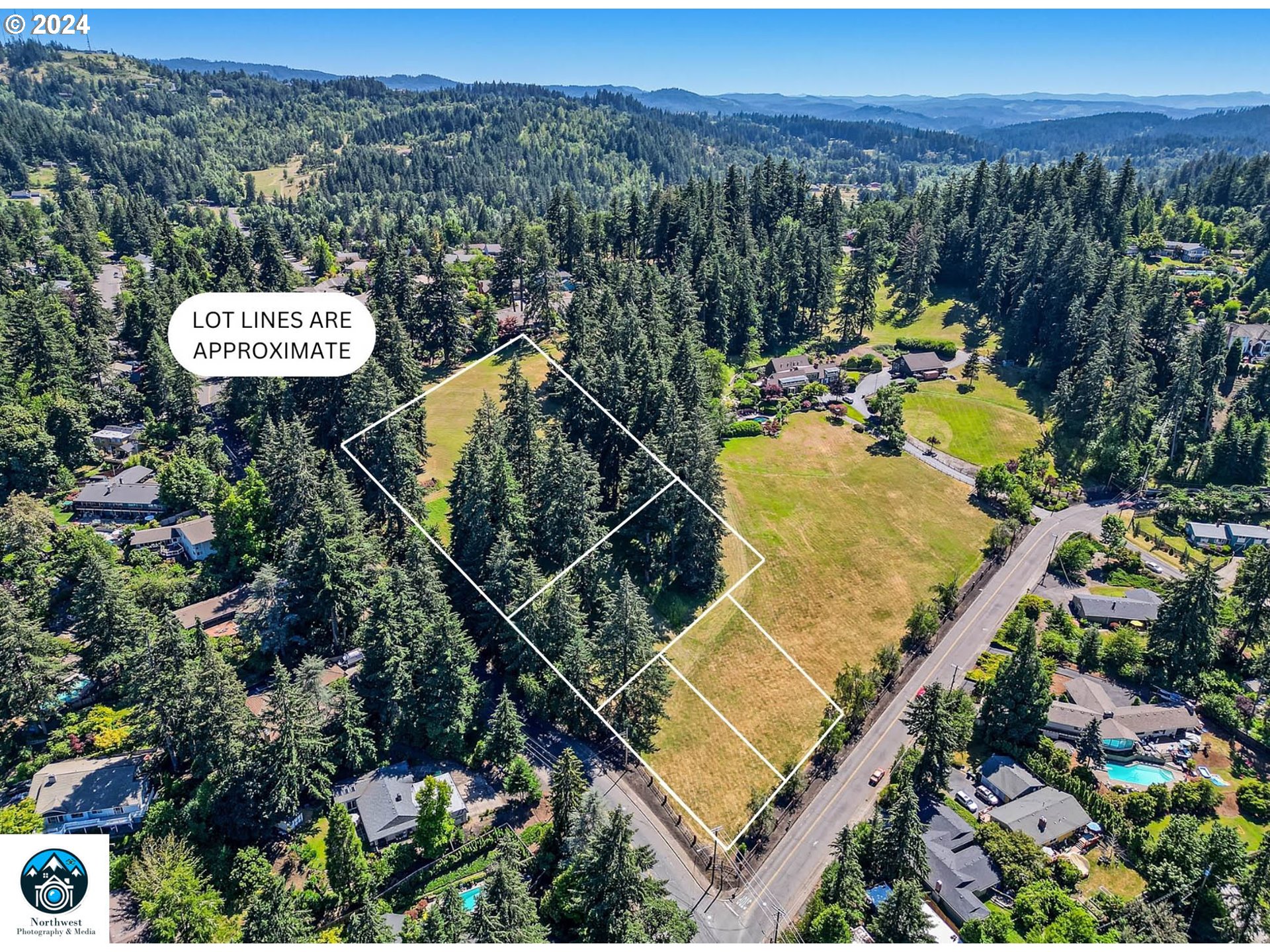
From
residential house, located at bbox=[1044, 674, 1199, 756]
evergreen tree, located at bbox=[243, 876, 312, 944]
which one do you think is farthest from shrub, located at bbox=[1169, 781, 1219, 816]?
evergreen tree, located at bbox=[243, 876, 312, 944]

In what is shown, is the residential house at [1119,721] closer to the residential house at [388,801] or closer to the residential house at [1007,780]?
the residential house at [1007,780]

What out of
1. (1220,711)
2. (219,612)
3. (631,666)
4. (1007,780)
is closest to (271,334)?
(631,666)

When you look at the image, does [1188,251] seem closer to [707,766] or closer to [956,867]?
[956,867]

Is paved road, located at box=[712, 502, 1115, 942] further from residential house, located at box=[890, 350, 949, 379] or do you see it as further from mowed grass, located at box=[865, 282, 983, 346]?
mowed grass, located at box=[865, 282, 983, 346]

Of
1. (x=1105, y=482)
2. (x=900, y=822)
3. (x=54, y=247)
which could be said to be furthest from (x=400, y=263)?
(x=1105, y=482)

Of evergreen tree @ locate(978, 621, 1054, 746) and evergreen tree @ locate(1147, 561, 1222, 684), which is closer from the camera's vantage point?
evergreen tree @ locate(978, 621, 1054, 746)

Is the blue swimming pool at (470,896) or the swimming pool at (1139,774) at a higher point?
the swimming pool at (1139,774)

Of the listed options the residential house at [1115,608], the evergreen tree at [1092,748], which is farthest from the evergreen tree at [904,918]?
the residential house at [1115,608]
